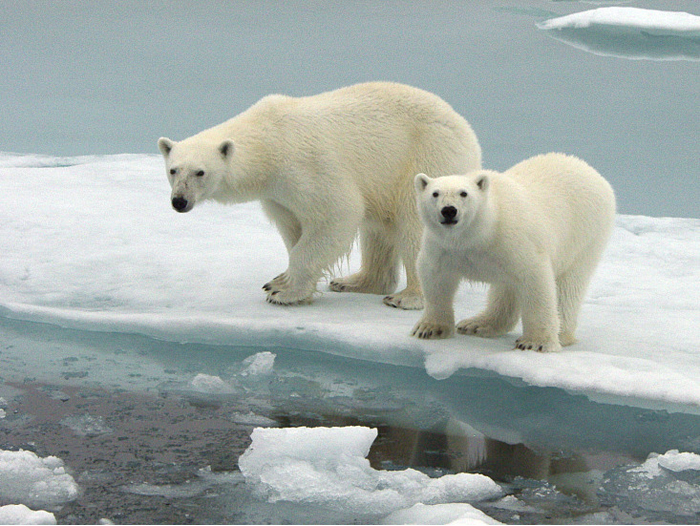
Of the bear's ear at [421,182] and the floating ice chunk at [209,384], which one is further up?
the bear's ear at [421,182]

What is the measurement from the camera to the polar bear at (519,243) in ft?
14.4

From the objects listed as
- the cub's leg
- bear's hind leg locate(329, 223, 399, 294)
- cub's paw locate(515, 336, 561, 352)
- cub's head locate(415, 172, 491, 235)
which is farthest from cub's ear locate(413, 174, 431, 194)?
bear's hind leg locate(329, 223, 399, 294)

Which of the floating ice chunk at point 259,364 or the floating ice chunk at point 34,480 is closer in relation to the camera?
the floating ice chunk at point 34,480

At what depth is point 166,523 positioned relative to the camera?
10.1 feet

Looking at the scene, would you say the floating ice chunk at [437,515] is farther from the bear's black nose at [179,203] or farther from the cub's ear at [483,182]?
the bear's black nose at [179,203]

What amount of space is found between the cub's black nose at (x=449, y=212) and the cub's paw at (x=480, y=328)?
3.67ft

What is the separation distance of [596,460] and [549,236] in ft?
4.38

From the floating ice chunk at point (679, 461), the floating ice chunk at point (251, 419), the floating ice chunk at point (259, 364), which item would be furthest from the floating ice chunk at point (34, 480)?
the floating ice chunk at point (679, 461)

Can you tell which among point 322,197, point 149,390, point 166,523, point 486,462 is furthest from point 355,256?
point 166,523

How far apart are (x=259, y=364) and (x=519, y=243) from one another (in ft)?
4.95

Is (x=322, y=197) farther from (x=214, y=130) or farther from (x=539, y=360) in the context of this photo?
(x=539, y=360)

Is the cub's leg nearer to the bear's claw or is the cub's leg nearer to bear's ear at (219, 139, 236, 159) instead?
the bear's claw

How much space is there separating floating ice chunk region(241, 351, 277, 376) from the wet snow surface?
0.04ft

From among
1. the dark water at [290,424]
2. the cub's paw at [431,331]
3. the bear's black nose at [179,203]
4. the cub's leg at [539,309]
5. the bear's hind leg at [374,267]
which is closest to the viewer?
the dark water at [290,424]
